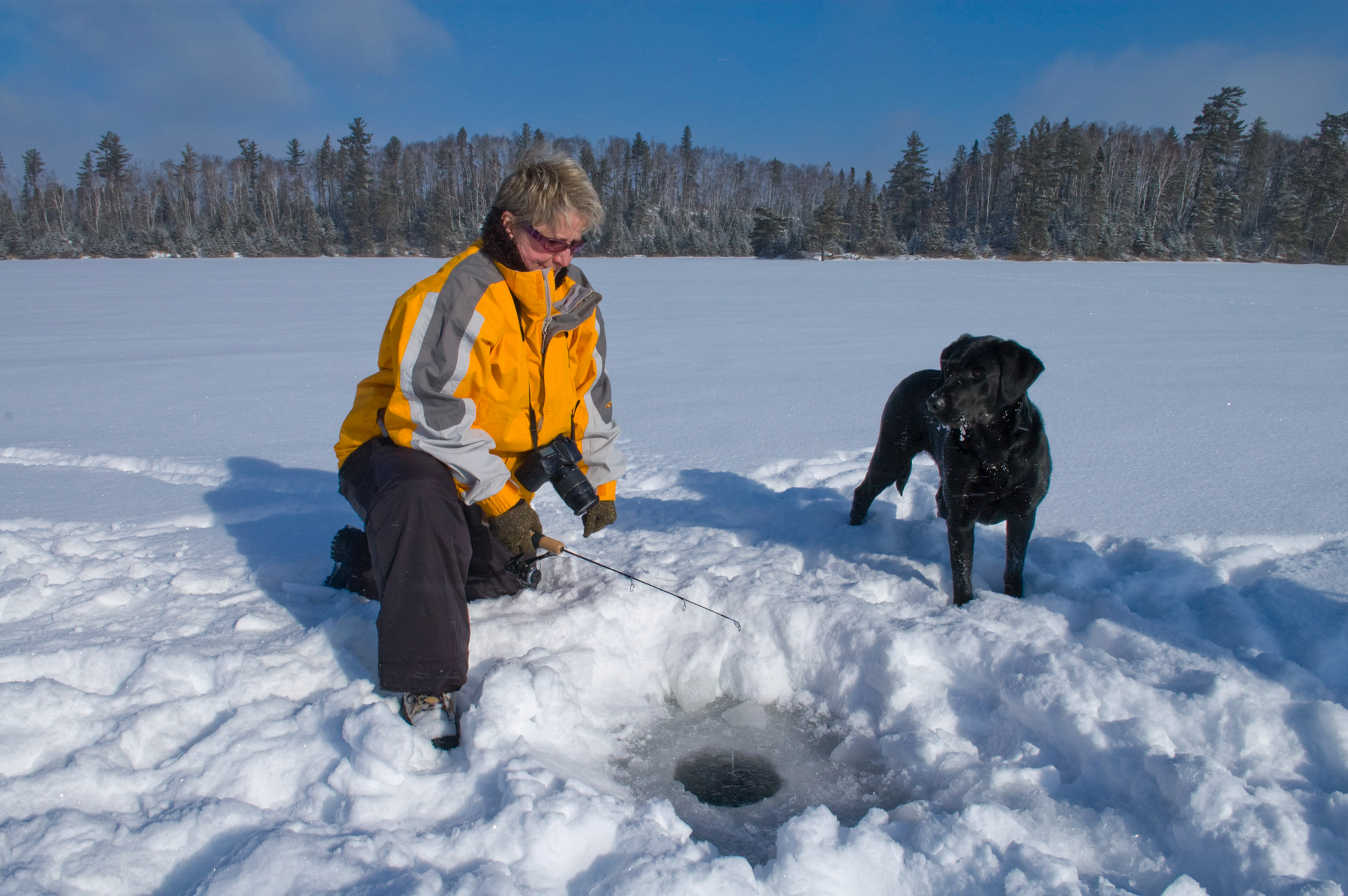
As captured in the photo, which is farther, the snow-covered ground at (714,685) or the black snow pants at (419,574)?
the black snow pants at (419,574)

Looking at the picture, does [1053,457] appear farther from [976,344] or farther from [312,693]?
[312,693]

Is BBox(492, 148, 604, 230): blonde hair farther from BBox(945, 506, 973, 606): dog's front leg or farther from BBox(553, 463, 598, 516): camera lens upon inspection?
BBox(945, 506, 973, 606): dog's front leg

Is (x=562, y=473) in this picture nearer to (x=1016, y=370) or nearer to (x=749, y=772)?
(x=749, y=772)

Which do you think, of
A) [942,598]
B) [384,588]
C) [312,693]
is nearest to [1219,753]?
[942,598]

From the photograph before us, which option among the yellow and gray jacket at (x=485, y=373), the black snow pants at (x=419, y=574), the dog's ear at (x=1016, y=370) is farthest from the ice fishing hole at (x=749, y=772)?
the dog's ear at (x=1016, y=370)

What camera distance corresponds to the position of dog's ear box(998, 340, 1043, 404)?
231 centimetres

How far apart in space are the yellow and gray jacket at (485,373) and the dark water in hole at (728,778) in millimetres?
867

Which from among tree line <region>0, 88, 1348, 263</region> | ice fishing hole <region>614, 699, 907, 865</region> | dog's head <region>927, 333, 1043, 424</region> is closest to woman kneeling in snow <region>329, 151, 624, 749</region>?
ice fishing hole <region>614, 699, 907, 865</region>

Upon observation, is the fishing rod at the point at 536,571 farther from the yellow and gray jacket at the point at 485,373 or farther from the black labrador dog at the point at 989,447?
the black labrador dog at the point at 989,447

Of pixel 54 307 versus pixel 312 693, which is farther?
pixel 54 307

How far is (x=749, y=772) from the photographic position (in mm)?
1878

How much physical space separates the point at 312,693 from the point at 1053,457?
3.81 metres

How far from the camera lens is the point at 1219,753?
1.71m

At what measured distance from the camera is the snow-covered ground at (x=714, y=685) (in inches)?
56.5
